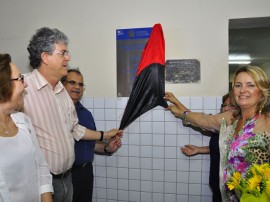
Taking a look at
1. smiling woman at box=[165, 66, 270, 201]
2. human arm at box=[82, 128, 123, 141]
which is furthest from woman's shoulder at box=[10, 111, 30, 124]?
smiling woman at box=[165, 66, 270, 201]

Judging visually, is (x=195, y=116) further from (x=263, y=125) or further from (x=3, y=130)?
(x=3, y=130)

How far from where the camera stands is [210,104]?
212 centimetres

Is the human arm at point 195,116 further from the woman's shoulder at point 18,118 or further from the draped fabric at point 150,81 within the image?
the woman's shoulder at point 18,118

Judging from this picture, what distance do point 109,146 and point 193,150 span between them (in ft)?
2.62

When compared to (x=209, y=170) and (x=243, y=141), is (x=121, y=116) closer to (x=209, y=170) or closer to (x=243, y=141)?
(x=209, y=170)

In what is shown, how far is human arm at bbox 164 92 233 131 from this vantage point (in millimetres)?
1832

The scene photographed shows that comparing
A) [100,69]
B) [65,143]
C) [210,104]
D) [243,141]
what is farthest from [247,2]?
[65,143]

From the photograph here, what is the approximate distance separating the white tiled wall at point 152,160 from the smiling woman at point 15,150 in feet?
3.49

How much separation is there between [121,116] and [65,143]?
0.78 metres

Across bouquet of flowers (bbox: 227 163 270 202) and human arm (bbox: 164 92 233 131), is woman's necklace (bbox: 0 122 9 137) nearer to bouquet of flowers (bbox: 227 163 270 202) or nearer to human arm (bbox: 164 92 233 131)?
bouquet of flowers (bbox: 227 163 270 202)

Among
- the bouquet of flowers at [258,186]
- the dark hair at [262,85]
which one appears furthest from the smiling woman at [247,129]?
the bouquet of flowers at [258,186]

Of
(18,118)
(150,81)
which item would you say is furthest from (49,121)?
(150,81)

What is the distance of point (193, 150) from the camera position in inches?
84.0

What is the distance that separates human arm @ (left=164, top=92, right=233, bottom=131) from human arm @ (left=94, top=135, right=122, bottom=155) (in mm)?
598
